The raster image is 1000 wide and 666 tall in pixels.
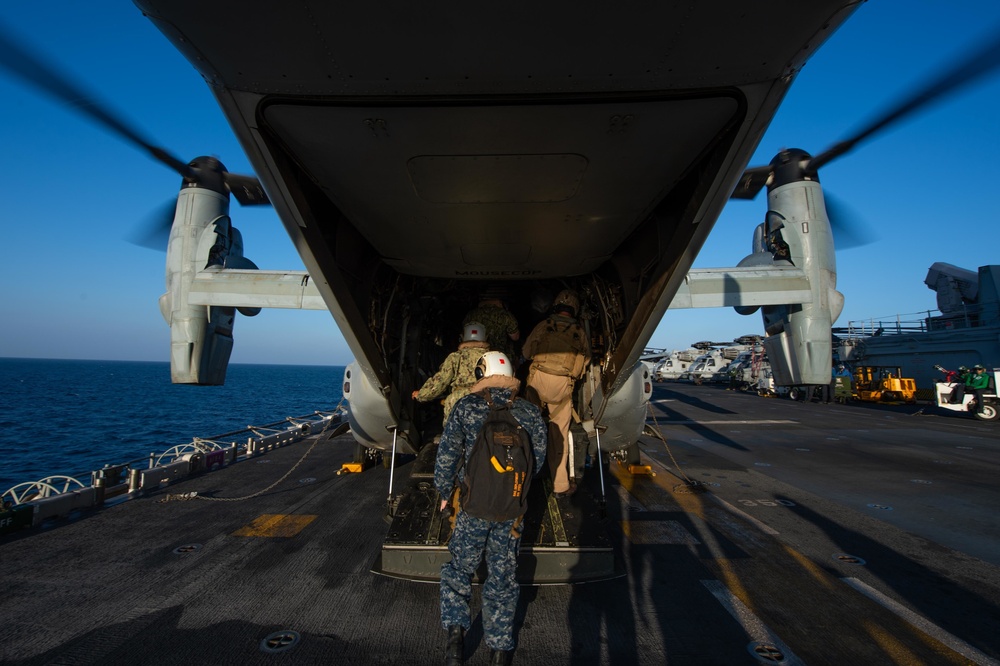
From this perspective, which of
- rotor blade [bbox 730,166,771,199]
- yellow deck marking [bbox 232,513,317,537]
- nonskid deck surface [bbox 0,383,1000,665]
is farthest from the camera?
rotor blade [bbox 730,166,771,199]

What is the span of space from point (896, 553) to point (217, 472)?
992 cm

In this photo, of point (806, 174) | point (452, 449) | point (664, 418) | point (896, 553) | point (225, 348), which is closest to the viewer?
point (452, 449)

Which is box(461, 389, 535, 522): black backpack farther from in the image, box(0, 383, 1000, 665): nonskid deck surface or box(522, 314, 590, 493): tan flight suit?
box(522, 314, 590, 493): tan flight suit

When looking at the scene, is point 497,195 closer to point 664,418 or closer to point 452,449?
point 452,449

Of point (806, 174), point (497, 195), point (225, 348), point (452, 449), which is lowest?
point (452, 449)

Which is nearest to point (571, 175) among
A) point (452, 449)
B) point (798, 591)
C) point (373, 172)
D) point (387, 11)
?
point (373, 172)

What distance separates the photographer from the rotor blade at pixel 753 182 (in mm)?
6776

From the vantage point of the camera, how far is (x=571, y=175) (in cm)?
306

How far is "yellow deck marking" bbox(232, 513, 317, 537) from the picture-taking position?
203 inches

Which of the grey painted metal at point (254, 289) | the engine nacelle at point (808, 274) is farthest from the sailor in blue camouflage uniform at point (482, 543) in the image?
the engine nacelle at point (808, 274)

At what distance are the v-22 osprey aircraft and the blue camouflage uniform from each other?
157cm

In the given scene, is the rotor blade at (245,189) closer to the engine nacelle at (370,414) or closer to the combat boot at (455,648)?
the engine nacelle at (370,414)

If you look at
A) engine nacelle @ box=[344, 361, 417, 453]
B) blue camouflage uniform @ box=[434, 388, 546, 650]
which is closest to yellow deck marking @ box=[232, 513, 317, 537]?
engine nacelle @ box=[344, 361, 417, 453]

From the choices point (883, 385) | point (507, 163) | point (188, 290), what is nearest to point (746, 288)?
point (507, 163)
